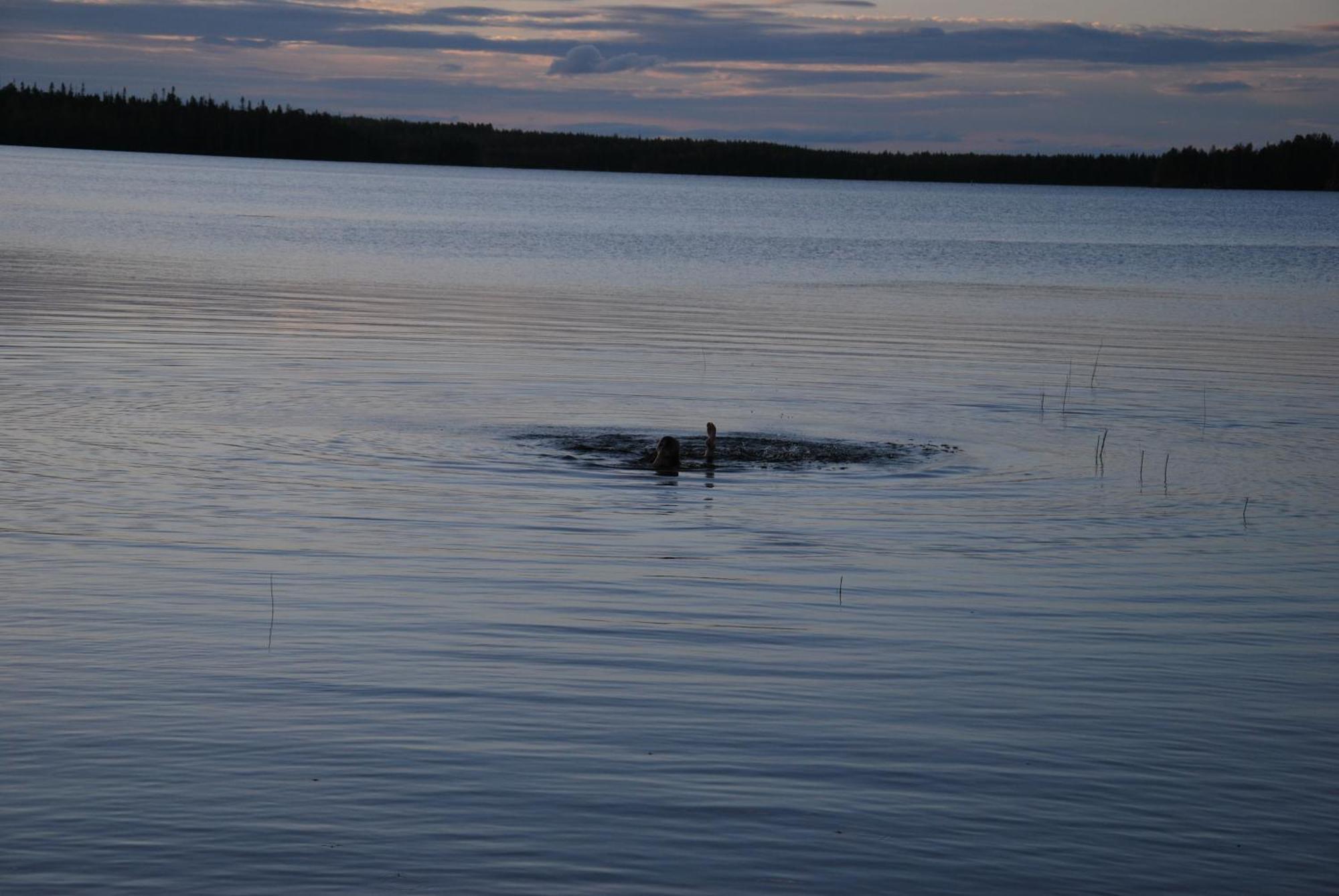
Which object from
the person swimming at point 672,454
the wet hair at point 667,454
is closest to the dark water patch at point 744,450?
the person swimming at point 672,454

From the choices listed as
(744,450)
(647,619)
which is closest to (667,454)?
(744,450)

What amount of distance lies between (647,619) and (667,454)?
236 inches

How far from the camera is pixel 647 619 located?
37.2 ft

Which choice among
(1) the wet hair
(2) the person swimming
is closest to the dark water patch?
(2) the person swimming

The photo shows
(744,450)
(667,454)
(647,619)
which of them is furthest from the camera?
(744,450)

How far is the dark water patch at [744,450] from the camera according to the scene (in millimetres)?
18438

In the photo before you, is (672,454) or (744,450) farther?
(744,450)

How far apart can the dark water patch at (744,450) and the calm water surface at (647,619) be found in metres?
0.29

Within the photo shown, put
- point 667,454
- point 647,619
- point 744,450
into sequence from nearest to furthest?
point 647,619, point 667,454, point 744,450

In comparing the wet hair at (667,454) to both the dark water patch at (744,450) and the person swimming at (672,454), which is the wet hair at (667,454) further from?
the dark water patch at (744,450)

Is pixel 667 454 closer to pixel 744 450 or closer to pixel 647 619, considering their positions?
pixel 744 450

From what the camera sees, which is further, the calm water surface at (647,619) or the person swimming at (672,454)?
the person swimming at (672,454)

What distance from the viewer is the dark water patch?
18438 millimetres

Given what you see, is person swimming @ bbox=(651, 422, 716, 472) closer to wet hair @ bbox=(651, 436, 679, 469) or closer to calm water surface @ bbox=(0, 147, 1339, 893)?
wet hair @ bbox=(651, 436, 679, 469)
